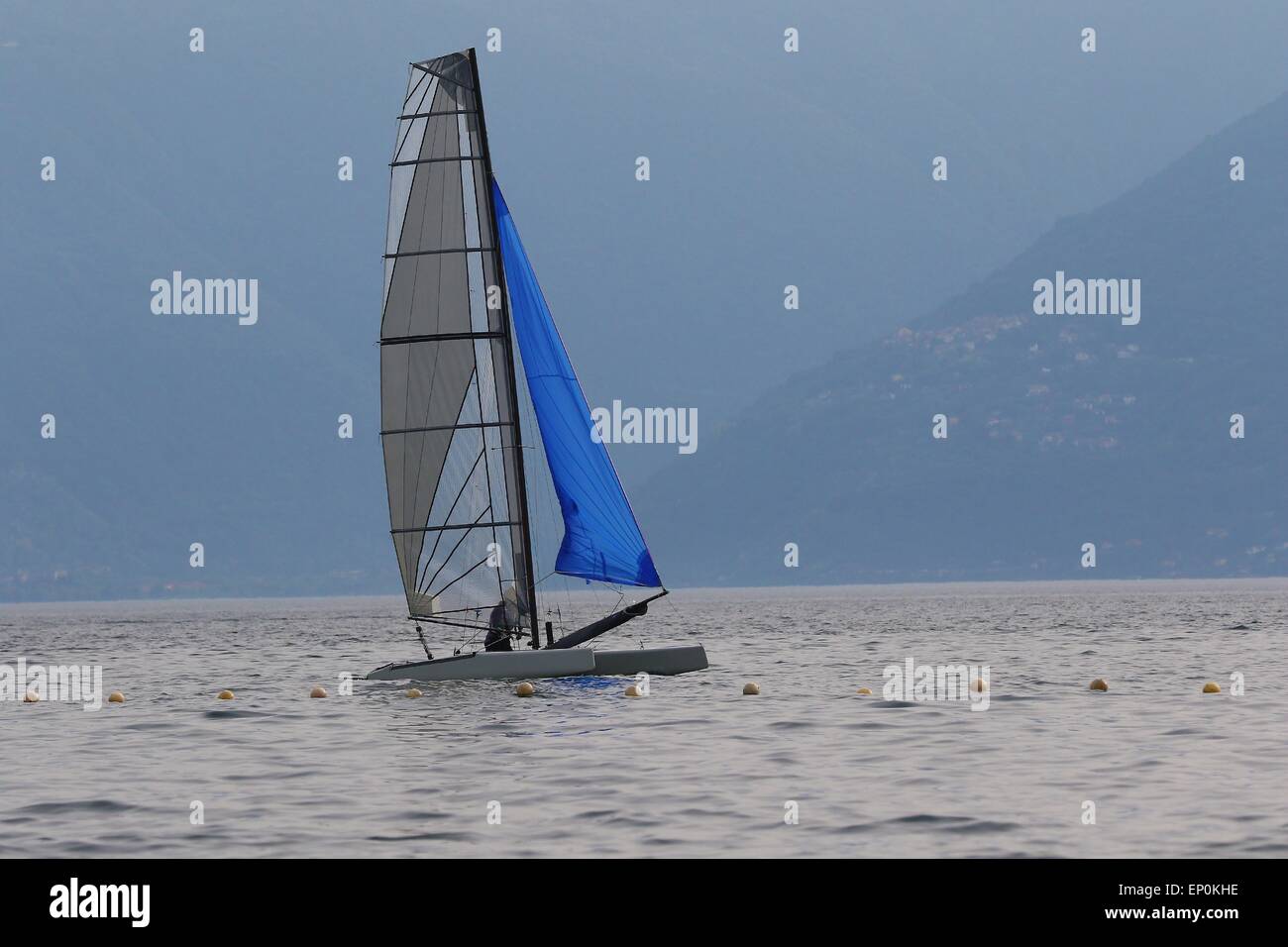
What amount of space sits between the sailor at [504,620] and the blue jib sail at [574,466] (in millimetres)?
1832

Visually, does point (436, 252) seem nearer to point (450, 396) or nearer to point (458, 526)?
point (450, 396)

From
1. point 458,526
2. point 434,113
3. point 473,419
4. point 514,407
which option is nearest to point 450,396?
point 473,419

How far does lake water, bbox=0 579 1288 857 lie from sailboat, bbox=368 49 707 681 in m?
3.00

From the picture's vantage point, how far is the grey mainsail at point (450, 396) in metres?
53.2

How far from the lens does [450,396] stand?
53156 millimetres

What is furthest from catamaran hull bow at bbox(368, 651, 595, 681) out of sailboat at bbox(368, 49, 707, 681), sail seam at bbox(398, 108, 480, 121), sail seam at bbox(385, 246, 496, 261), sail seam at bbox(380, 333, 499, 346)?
sail seam at bbox(398, 108, 480, 121)

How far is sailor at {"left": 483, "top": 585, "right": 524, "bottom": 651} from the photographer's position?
5391cm

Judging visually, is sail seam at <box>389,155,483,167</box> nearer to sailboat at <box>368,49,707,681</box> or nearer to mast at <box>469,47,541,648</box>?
sailboat at <box>368,49,707,681</box>

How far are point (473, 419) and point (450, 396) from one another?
89cm

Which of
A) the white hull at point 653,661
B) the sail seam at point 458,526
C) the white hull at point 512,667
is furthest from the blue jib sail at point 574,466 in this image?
the white hull at point 653,661

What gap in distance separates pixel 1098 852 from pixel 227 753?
20576mm
